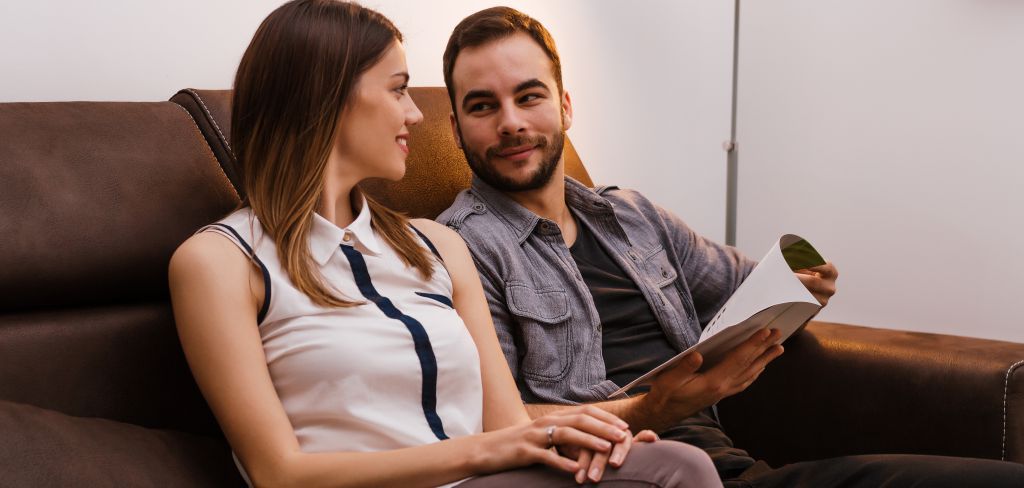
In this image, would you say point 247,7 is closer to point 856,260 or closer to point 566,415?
point 566,415

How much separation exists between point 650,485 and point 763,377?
773 mm

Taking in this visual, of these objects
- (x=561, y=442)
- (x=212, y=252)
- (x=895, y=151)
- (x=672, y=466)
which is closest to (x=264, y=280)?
(x=212, y=252)

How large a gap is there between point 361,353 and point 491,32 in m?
0.72

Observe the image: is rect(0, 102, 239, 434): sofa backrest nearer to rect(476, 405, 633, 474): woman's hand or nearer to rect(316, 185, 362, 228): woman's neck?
rect(316, 185, 362, 228): woman's neck

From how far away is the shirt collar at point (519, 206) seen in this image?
5.43ft

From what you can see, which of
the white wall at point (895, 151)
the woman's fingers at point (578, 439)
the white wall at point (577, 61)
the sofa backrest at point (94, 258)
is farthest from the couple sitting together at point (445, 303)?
the white wall at point (895, 151)

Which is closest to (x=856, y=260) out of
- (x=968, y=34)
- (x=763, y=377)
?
(x=968, y=34)

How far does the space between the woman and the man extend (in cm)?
18

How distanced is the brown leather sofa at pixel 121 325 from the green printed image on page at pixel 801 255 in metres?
0.27

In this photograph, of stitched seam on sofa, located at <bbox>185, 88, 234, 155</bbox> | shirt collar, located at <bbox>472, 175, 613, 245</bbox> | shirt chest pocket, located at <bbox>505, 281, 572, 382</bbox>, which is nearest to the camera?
stitched seam on sofa, located at <bbox>185, 88, 234, 155</bbox>

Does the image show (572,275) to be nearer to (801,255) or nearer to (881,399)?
(801,255)

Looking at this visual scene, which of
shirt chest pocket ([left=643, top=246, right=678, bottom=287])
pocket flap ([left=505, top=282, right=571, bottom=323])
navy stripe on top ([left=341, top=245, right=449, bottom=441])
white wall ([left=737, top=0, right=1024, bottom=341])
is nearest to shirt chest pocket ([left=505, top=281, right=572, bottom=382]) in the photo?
pocket flap ([left=505, top=282, right=571, bottom=323])

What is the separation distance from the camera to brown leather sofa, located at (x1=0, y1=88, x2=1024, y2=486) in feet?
3.61

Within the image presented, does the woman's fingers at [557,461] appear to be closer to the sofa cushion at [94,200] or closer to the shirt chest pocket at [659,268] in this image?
the sofa cushion at [94,200]
